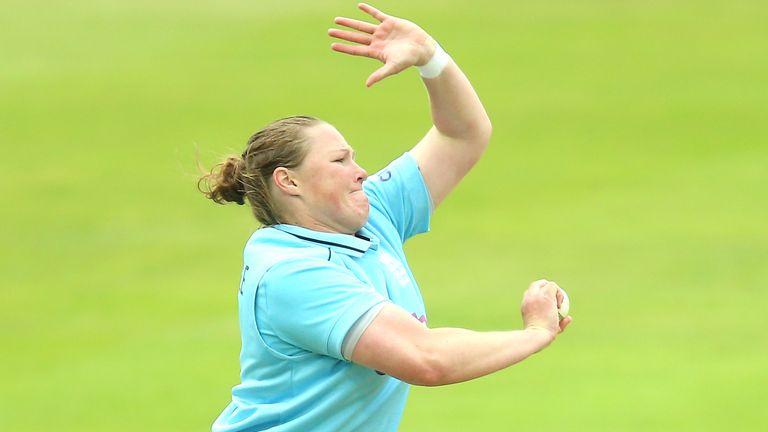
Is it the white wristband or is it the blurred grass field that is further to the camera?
the blurred grass field

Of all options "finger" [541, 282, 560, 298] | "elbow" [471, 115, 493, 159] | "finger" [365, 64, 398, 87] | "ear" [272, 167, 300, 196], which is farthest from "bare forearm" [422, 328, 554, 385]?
"elbow" [471, 115, 493, 159]

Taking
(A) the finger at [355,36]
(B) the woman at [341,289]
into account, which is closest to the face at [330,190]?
(B) the woman at [341,289]

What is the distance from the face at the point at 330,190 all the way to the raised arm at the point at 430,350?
1.56 ft

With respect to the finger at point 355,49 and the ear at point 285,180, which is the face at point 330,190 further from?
the finger at point 355,49

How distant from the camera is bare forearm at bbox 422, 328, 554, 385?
4473 millimetres

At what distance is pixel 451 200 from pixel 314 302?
1070 cm

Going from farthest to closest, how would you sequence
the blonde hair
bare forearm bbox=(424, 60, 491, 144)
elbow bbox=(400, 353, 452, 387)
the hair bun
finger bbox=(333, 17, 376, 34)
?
bare forearm bbox=(424, 60, 491, 144)
finger bbox=(333, 17, 376, 34)
the hair bun
the blonde hair
elbow bbox=(400, 353, 452, 387)

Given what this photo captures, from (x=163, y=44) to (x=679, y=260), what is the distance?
1003 centimetres

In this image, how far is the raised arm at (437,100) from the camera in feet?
17.3

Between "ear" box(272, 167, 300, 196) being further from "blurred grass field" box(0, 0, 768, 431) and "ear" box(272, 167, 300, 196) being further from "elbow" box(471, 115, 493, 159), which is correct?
"elbow" box(471, 115, 493, 159)

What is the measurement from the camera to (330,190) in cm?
488

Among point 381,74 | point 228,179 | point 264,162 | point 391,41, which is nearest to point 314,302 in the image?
point 264,162

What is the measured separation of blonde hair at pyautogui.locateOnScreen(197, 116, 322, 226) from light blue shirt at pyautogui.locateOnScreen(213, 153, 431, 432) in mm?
142

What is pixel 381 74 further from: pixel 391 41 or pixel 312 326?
pixel 312 326
